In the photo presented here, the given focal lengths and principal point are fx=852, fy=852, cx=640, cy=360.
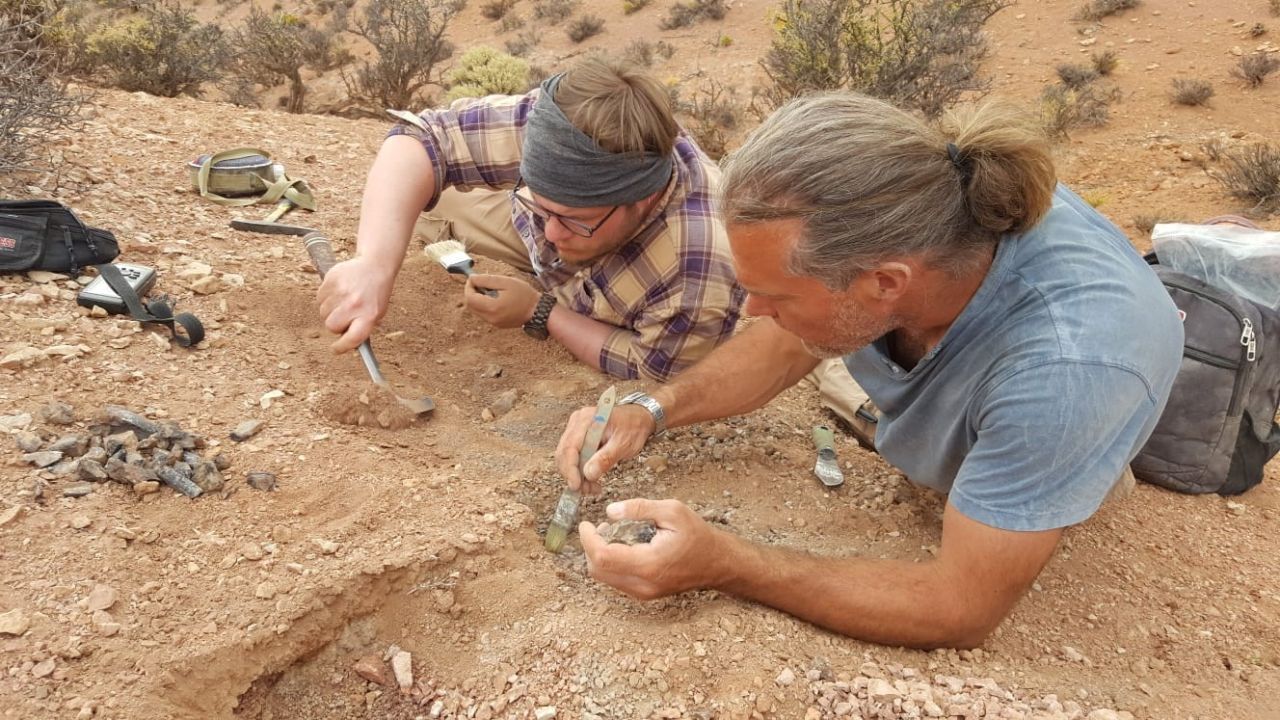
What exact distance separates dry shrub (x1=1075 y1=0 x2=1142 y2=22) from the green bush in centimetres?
624

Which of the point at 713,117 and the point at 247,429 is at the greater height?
the point at 247,429

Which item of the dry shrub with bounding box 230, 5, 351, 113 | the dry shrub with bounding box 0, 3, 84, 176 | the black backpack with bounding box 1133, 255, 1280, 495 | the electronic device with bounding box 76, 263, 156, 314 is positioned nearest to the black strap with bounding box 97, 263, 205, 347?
the electronic device with bounding box 76, 263, 156, 314

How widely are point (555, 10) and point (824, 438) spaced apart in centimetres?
1195

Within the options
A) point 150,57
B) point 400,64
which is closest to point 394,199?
point 150,57

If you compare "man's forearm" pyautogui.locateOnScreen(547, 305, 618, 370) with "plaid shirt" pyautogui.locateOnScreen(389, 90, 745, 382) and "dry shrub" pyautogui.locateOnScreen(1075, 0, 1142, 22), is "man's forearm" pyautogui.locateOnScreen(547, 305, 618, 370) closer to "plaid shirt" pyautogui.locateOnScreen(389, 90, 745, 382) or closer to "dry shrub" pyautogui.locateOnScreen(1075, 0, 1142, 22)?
"plaid shirt" pyautogui.locateOnScreen(389, 90, 745, 382)

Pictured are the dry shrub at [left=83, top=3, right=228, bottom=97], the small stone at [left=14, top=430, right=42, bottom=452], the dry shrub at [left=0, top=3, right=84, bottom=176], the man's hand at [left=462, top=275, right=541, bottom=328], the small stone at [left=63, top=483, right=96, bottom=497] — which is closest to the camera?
the small stone at [left=63, top=483, right=96, bottom=497]

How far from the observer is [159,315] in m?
2.72

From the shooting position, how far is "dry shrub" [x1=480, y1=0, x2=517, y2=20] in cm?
1384

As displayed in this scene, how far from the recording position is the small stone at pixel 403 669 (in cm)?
179

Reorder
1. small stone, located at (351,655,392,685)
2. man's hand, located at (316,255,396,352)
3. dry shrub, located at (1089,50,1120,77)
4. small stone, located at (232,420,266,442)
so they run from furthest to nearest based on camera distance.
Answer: dry shrub, located at (1089,50,1120,77)
man's hand, located at (316,255,396,352)
small stone, located at (232,420,266,442)
small stone, located at (351,655,392,685)

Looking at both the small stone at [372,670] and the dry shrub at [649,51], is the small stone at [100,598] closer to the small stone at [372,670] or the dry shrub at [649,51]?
the small stone at [372,670]

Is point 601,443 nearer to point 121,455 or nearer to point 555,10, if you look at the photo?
point 121,455

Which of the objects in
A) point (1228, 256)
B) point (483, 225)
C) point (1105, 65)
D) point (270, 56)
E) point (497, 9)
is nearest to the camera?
point (1228, 256)

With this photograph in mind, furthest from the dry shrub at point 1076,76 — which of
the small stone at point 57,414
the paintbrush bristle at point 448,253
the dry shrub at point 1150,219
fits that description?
the small stone at point 57,414
